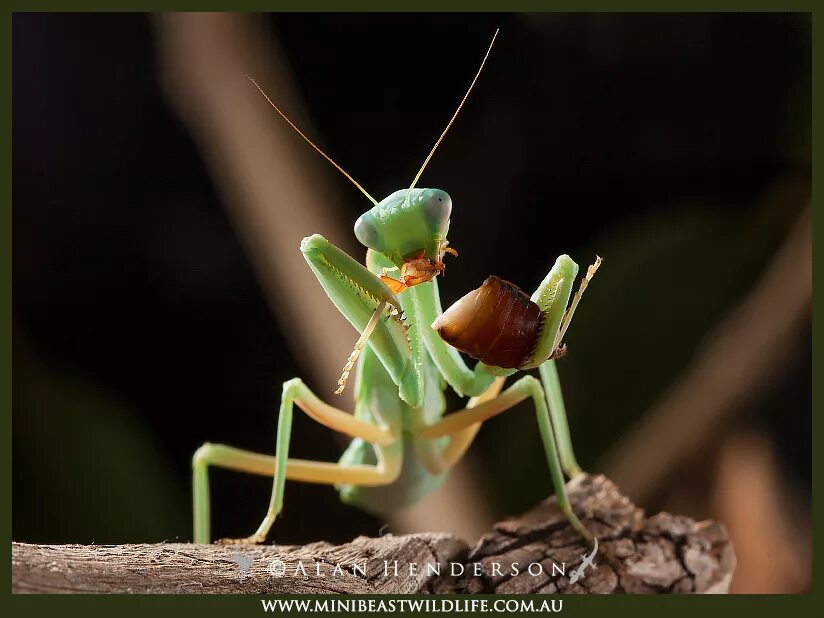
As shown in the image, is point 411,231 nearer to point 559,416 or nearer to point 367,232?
point 367,232

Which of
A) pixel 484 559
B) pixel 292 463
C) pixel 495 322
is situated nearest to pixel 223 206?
pixel 292 463

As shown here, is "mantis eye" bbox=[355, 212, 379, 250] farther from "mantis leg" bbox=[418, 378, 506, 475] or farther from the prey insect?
"mantis leg" bbox=[418, 378, 506, 475]

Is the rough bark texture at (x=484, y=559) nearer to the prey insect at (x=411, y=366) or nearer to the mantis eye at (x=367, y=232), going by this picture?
the prey insect at (x=411, y=366)

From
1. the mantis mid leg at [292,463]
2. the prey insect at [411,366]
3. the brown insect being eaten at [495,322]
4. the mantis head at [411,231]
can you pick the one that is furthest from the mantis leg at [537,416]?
the mantis head at [411,231]

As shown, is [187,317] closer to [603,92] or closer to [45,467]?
[45,467]

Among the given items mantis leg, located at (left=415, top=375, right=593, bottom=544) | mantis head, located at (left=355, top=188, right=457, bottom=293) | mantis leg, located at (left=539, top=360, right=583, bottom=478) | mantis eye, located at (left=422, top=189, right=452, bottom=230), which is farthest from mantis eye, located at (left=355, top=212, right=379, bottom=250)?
mantis leg, located at (left=539, top=360, right=583, bottom=478)

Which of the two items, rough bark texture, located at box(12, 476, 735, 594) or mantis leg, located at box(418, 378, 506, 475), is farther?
mantis leg, located at box(418, 378, 506, 475)

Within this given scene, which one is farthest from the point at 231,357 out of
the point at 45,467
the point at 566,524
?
the point at 566,524
